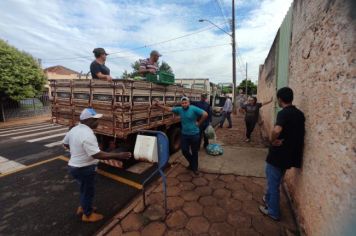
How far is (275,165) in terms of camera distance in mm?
2670

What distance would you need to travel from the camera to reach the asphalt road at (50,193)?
278 cm

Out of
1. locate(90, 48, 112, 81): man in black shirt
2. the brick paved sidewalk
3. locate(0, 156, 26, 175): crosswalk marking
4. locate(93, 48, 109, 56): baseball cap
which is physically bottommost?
the brick paved sidewalk

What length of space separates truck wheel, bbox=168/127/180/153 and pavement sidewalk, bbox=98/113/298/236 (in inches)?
52.7

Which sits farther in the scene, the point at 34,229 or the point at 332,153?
the point at 34,229

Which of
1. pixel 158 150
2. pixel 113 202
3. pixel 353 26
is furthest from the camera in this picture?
pixel 113 202

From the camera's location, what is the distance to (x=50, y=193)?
3.60 m

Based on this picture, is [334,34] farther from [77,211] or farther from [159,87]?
[77,211]

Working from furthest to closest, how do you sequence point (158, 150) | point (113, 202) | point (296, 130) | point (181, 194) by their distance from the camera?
point (181, 194) < point (113, 202) < point (158, 150) < point (296, 130)

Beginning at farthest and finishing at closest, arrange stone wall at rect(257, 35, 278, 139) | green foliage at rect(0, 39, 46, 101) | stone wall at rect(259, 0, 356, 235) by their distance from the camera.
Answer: green foliage at rect(0, 39, 46, 101) → stone wall at rect(257, 35, 278, 139) → stone wall at rect(259, 0, 356, 235)

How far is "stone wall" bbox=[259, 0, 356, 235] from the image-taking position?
151 cm

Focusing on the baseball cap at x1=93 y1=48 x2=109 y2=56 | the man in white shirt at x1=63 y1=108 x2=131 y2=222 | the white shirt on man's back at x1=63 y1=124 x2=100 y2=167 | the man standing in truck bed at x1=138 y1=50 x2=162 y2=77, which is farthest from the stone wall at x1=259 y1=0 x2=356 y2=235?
the baseball cap at x1=93 y1=48 x2=109 y2=56

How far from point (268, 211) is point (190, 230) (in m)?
1.28

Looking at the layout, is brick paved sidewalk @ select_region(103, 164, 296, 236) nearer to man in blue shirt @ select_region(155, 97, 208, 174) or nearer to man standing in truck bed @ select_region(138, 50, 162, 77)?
man in blue shirt @ select_region(155, 97, 208, 174)

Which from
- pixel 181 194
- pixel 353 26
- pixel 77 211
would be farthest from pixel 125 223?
pixel 353 26
